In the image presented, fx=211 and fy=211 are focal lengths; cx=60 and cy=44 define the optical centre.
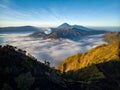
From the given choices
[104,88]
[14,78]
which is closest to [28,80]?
[14,78]

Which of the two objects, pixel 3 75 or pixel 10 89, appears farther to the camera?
pixel 3 75

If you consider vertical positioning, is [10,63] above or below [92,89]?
above

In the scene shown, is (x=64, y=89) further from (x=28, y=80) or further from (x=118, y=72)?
(x=118, y=72)

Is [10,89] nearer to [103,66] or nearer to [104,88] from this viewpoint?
[104,88]

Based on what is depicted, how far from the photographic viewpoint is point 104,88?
10781 centimetres

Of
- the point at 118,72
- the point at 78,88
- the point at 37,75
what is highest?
the point at 37,75

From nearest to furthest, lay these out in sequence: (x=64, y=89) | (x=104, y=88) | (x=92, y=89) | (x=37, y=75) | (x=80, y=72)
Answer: (x=64, y=89)
(x=37, y=75)
(x=92, y=89)
(x=104, y=88)
(x=80, y=72)

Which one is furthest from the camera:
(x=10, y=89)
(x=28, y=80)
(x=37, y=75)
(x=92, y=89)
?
(x=92, y=89)

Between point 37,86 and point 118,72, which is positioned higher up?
point 37,86

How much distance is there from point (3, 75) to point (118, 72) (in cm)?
11098

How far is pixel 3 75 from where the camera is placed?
3036 inches

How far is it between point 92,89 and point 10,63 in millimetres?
39481

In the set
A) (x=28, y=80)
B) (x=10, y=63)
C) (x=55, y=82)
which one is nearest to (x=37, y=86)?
(x=28, y=80)

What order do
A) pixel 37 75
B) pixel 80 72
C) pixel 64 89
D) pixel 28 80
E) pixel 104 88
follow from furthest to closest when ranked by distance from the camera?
pixel 80 72 < pixel 104 88 < pixel 37 75 < pixel 64 89 < pixel 28 80
